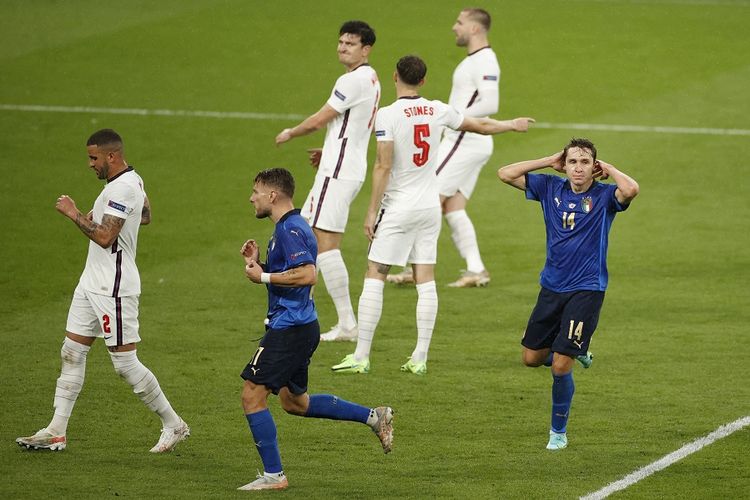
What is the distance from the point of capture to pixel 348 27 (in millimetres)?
12172

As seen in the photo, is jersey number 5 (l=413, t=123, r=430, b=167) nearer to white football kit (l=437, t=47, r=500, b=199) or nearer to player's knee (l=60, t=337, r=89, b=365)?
white football kit (l=437, t=47, r=500, b=199)

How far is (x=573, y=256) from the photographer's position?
30.5ft

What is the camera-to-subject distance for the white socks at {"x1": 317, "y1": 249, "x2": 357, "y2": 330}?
1237 cm

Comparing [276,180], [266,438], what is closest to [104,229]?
[276,180]

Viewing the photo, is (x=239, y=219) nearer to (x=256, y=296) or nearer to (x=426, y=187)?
(x=256, y=296)

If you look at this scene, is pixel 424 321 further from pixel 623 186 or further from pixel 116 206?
pixel 116 206

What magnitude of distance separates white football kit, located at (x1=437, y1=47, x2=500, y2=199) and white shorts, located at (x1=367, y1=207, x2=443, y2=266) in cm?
316

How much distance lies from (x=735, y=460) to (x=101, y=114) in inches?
589

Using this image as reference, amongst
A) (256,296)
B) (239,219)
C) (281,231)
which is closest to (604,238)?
(281,231)

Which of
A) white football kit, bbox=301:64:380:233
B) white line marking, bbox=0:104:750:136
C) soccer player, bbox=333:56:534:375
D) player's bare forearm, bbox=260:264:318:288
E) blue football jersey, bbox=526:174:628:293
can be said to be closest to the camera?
player's bare forearm, bbox=260:264:318:288

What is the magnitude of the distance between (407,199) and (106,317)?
326 cm

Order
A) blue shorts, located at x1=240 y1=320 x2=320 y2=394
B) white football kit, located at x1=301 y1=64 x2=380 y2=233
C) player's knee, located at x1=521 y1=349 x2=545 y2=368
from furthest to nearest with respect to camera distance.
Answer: white football kit, located at x1=301 y1=64 x2=380 y2=233 → player's knee, located at x1=521 y1=349 x2=545 y2=368 → blue shorts, located at x1=240 y1=320 x2=320 y2=394

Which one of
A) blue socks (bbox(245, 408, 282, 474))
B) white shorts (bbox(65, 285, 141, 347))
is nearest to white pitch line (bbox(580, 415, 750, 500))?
blue socks (bbox(245, 408, 282, 474))

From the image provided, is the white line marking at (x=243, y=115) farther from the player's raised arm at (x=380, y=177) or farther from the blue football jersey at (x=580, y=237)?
the blue football jersey at (x=580, y=237)
